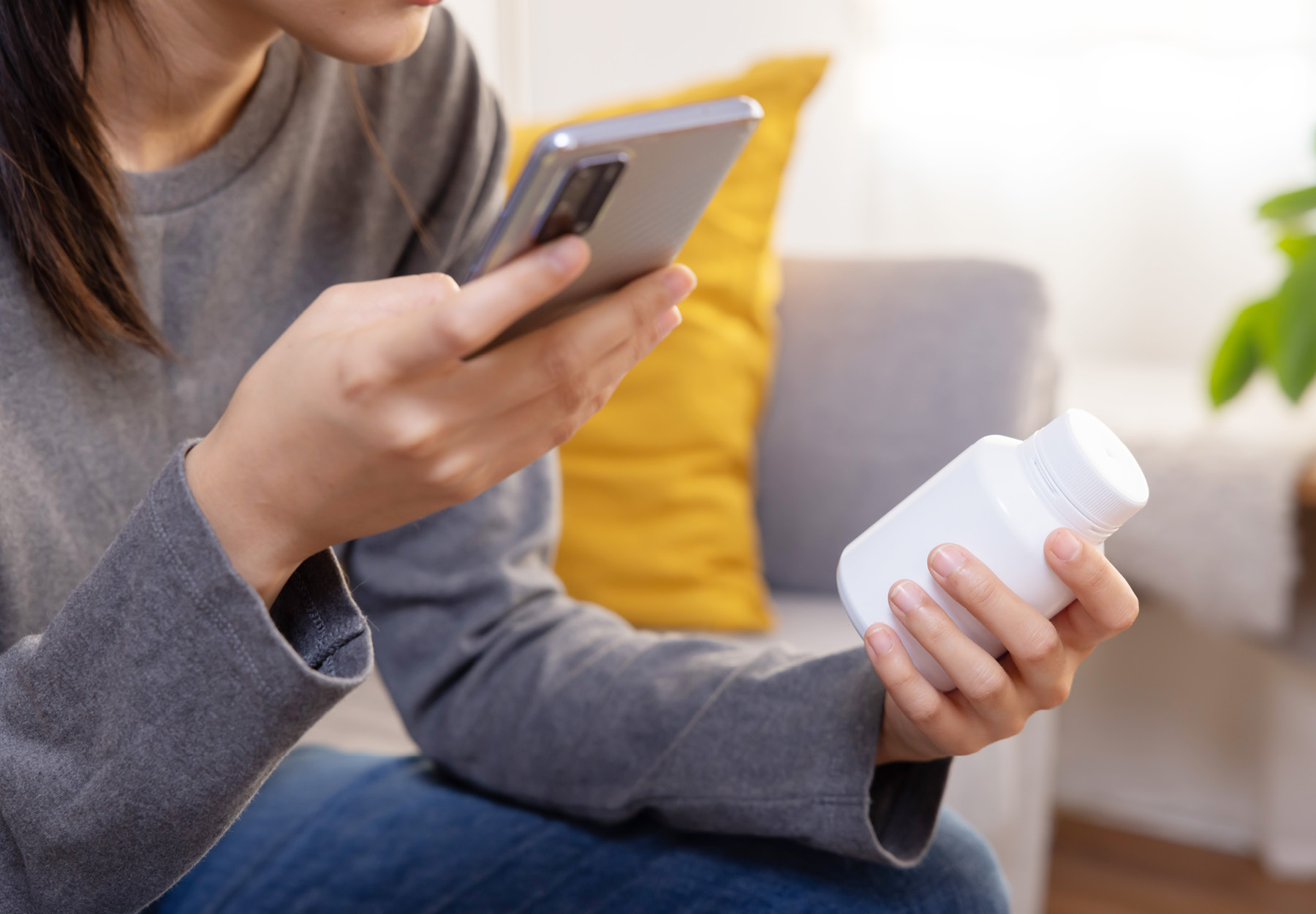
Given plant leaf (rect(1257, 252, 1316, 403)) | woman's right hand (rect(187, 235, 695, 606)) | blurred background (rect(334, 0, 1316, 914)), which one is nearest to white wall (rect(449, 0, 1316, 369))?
blurred background (rect(334, 0, 1316, 914))

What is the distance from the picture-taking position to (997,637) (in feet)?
1.34

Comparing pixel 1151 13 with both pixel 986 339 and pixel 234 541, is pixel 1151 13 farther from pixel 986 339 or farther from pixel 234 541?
pixel 234 541

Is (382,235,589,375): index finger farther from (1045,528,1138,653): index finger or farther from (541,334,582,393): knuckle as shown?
(1045,528,1138,653): index finger

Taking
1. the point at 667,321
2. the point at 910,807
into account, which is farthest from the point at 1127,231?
the point at 667,321

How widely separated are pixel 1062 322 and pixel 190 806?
135 cm

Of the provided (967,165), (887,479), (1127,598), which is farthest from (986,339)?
(967,165)

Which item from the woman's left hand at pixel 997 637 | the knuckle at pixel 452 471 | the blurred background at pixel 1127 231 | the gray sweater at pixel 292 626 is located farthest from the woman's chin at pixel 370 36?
the blurred background at pixel 1127 231

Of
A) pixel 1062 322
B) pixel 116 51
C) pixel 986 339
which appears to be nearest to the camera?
pixel 116 51

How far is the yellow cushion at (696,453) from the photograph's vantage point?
0.94 m

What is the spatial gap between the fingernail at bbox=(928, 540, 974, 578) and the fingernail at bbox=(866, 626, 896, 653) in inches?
1.4

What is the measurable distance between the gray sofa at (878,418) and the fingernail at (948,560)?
50 cm

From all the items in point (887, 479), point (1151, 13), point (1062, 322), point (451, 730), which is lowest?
point (1062, 322)

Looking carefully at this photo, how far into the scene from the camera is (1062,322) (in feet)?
4.90

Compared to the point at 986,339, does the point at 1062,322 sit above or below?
below
